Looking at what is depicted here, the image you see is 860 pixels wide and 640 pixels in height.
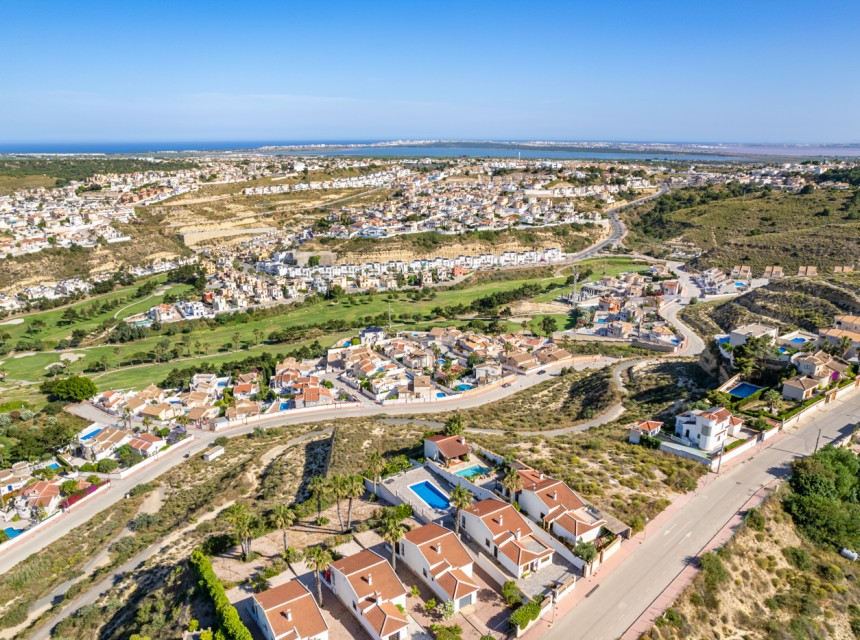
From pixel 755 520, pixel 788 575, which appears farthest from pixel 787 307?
pixel 788 575

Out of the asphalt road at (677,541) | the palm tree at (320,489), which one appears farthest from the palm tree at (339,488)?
the asphalt road at (677,541)

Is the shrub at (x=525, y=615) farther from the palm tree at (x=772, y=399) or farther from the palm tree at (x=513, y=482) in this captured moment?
the palm tree at (x=772, y=399)

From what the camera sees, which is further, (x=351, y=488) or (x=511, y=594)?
(x=351, y=488)

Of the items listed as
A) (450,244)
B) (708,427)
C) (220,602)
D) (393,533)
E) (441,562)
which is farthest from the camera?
(450,244)

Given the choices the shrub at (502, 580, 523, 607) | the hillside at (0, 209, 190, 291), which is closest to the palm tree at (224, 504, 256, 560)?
the shrub at (502, 580, 523, 607)

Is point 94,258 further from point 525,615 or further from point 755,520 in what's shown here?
point 755,520

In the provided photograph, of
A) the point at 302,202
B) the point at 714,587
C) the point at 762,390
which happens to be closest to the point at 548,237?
the point at 302,202
